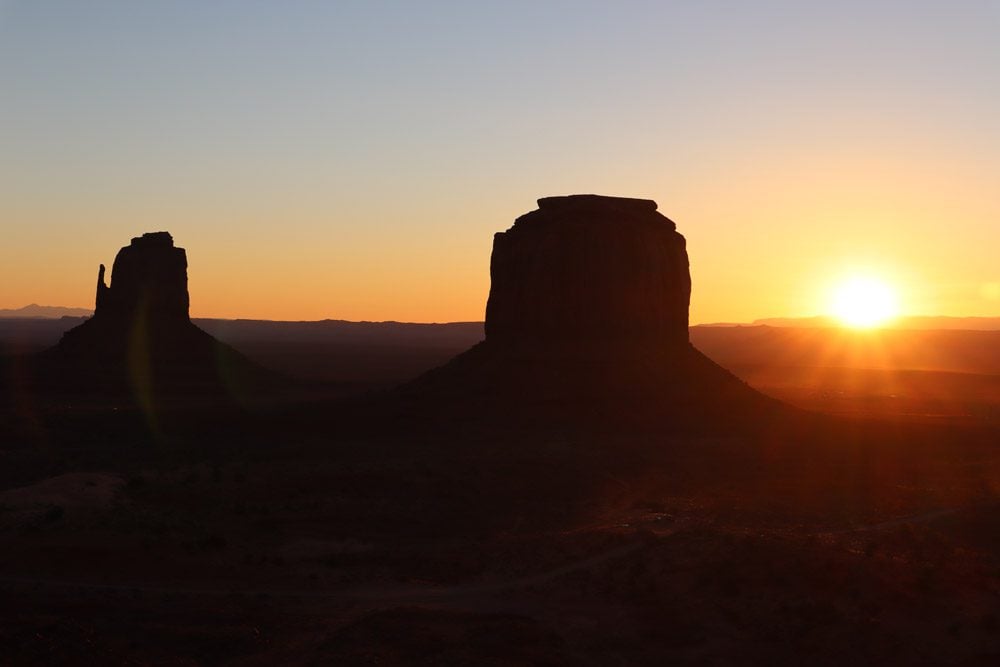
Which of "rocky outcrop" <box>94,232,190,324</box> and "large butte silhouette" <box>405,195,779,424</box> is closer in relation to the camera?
"large butte silhouette" <box>405,195,779,424</box>

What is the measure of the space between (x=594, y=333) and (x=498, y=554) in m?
29.9

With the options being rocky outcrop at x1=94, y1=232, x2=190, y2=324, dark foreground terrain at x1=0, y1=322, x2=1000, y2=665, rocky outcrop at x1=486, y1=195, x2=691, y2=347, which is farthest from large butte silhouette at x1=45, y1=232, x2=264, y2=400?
dark foreground terrain at x1=0, y1=322, x2=1000, y2=665

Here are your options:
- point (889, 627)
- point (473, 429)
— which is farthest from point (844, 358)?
point (889, 627)

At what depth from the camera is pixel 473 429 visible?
47406mm

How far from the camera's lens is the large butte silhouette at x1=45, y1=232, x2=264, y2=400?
76.6 m

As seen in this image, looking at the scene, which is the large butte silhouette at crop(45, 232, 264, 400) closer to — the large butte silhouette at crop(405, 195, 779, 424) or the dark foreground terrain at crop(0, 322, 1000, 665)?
the large butte silhouette at crop(405, 195, 779, 424)

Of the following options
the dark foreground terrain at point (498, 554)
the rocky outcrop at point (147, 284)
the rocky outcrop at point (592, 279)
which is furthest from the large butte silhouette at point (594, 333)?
the rocky outcrop at point (147, 284)

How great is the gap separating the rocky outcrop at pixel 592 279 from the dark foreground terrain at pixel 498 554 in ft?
31.8

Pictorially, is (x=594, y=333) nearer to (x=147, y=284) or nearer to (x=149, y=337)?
(x=149, y=337)

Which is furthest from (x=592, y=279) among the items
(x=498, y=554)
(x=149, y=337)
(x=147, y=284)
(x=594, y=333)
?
(x=147, y=284)

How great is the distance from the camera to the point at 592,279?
5300 centimetres

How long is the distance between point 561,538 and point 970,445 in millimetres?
32982

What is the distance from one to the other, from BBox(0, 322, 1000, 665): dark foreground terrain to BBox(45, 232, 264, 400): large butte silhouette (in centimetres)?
3261

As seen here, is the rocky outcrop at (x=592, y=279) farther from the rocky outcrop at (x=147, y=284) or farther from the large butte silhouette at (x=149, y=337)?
the rocky outcrop at (x=147, y=284)
